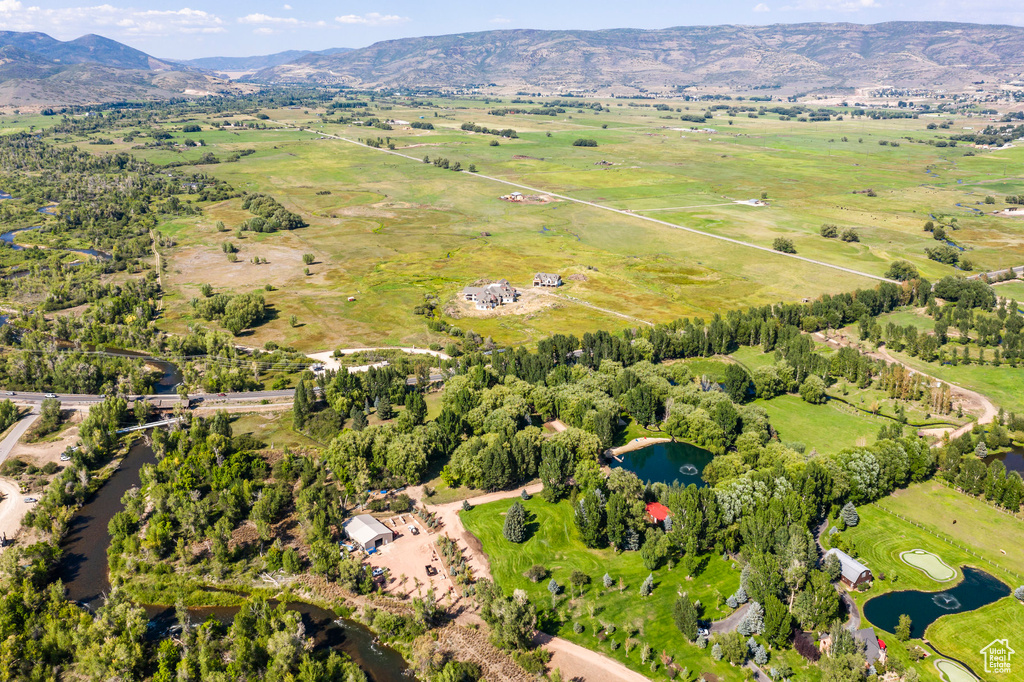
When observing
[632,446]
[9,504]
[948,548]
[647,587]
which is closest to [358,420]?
[632,446]

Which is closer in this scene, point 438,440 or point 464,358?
point 438,440

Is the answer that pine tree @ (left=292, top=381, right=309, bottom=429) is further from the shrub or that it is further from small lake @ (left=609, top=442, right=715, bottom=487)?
the shrub

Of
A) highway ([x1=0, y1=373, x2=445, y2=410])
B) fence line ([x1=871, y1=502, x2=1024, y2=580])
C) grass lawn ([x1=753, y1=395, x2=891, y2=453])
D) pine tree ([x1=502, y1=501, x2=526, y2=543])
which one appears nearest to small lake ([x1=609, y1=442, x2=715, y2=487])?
grass lawn ([x1=753, y1=395, x2=891, y2=453])

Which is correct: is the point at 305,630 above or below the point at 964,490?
below

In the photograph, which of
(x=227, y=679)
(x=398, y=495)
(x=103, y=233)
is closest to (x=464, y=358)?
(x=398, y=495)

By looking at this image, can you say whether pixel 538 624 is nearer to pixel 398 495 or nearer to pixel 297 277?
pixel 398 495

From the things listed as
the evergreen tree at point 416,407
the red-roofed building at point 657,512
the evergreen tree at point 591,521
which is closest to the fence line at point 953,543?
the red-roofed building at point 657,512

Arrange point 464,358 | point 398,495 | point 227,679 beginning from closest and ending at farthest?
1. point 227,679
2. point 398,495
3. point 464,358

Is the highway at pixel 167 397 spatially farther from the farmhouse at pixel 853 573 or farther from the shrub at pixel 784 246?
the shrub at pixel 784 246
